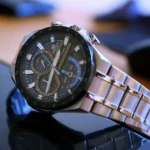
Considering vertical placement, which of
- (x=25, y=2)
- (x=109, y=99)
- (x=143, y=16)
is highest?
(x=143, y=16)

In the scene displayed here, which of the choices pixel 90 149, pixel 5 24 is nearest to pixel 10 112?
pixel 90 149

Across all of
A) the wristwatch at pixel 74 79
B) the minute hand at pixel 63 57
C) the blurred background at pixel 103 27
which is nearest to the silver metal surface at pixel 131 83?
the wristwatch at pixel 74 79

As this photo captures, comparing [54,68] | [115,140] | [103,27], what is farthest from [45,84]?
[103,27]

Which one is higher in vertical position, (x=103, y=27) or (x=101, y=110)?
(x=103, y=27)

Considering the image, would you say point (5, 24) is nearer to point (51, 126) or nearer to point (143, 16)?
point (143, 16)

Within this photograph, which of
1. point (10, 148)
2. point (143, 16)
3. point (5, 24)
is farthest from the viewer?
point (143, 16)

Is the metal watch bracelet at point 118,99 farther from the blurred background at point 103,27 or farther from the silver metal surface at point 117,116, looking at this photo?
the blurred background at point 103,27

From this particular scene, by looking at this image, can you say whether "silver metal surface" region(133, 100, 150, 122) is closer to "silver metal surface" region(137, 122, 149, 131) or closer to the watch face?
"silver metal surface" region(137, 122, 149, 131)

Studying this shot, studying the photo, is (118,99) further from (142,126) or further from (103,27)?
(103,27)
